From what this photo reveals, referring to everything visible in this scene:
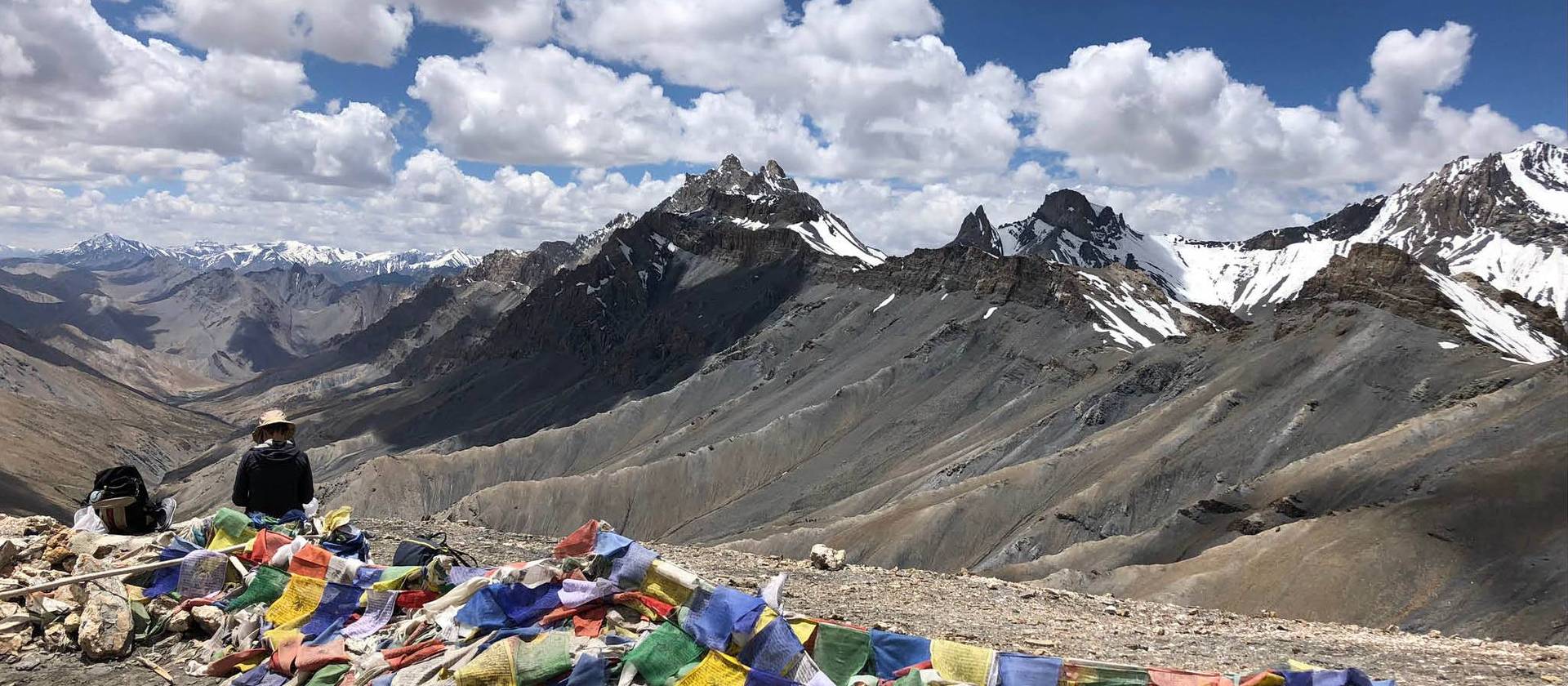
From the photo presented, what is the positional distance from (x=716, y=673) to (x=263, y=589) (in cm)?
722

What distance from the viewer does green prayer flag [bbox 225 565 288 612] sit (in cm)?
1277

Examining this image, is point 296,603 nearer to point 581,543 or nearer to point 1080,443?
point 581,543

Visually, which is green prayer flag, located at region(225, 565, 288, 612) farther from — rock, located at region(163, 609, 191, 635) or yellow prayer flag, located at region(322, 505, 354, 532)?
yellow prayer flag, located at region(322, 505, 354, 532)

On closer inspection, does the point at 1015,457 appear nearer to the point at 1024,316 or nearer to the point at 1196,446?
the point at 1196,446

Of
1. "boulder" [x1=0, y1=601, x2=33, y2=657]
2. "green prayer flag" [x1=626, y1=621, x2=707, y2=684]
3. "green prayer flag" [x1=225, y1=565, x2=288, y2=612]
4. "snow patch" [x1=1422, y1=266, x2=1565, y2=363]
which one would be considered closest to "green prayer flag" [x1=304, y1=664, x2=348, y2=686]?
"green prayer flag" [x1=225, y1=565, x2=288, y2=612]

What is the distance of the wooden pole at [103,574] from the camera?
12.0 m

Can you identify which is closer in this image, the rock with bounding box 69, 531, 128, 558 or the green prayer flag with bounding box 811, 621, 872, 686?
the green prayer flag with bounding box 811, 621, 872, 686

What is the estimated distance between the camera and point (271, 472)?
14.9 metres

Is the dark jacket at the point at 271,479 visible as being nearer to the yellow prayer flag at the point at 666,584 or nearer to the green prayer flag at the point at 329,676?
the green prayer flag at the point at 329,676

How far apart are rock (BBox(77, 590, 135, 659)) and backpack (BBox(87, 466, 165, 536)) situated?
346 centimetres

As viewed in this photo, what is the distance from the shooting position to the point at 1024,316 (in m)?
136

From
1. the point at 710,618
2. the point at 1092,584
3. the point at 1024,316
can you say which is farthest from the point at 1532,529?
the point at 1024,316

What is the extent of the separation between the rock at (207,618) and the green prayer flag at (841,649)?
8007mm

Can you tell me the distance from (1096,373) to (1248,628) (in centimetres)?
9899
